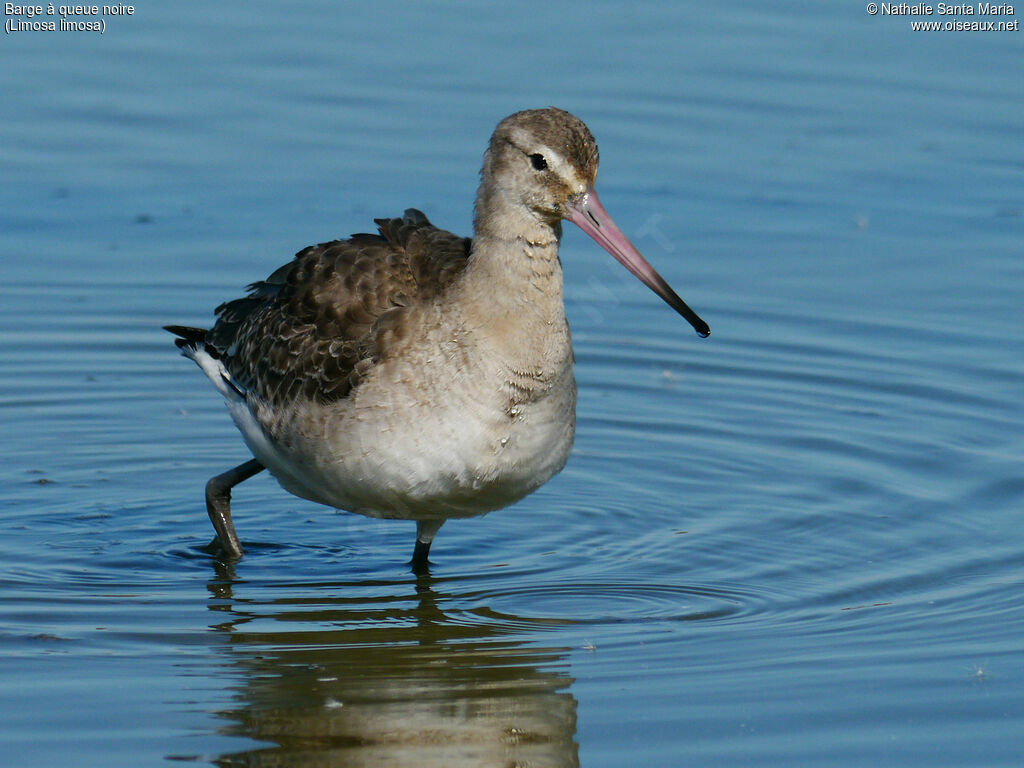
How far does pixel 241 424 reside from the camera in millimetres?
8492

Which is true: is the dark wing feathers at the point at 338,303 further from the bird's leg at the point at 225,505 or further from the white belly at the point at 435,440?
the bird's leg at the point at 225,505

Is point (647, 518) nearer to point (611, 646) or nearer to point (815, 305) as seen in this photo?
point (611, 646)

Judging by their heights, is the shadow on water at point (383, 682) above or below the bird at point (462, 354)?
below

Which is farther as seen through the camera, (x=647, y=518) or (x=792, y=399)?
(x=792, y=399)

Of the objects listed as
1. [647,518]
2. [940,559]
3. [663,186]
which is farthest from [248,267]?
[940,559]

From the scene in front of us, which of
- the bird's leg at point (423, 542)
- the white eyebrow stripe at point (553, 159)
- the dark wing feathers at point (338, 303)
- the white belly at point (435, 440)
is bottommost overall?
the bird's leg at point (423, 542)

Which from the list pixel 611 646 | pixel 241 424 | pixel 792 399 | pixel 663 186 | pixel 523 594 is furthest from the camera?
pixel 663 186

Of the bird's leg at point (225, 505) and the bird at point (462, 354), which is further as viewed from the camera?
the bird's leg at point (225, 505)

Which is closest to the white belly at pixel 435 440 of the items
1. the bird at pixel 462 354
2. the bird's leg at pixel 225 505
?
the bird at pixel 462 354

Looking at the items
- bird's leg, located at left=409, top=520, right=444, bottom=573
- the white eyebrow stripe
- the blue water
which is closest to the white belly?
bird's leg, located at left=409, top=520, right=444, bottom=573

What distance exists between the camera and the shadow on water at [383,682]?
249 inches

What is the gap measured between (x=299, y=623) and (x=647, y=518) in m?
2.04

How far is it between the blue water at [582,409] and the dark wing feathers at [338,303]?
0.93 metres

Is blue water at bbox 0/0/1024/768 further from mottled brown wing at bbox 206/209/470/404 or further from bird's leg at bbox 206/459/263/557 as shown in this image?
mottled brown wing at bbox 206/209/470/404
